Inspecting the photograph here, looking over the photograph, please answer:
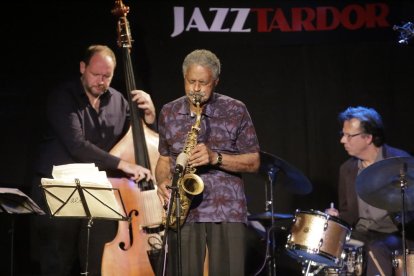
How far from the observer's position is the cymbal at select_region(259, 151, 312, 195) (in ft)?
17.6

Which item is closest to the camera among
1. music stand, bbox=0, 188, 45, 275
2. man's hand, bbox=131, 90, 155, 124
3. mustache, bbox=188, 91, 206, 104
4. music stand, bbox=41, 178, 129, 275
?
mustache, bbox=188, 91, 206, 104

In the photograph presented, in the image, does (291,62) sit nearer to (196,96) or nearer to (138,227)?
(138,227)

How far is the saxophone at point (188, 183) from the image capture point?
372cm

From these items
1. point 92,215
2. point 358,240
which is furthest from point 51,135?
point 358,240

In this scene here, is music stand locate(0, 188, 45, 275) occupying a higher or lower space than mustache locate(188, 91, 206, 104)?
lower

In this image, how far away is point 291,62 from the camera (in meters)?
6.25

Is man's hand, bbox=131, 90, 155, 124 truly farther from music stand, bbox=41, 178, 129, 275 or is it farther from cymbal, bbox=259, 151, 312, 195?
music stand, bbox=41, 178, 129, 275

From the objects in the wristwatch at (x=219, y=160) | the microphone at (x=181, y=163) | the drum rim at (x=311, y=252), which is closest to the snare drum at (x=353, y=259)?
the drum rim at (x=311, y=252)

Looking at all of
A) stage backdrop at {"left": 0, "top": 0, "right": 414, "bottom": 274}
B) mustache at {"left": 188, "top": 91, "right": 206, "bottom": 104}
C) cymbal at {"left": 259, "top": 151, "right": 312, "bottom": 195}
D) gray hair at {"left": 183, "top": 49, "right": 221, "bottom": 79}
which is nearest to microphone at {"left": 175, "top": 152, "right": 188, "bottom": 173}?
mustache at {"left": 188, "top": 91, "right": 206, "bottom": 104}

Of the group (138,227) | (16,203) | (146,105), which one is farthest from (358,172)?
(16,203)

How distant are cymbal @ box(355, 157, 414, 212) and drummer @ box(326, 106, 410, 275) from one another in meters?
0.43

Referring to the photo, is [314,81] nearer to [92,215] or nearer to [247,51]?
[247,51]

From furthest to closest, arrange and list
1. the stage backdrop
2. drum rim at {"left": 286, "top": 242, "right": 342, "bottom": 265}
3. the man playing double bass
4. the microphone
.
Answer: the stage backdrop < the man playing double bass < drum rim at {"left": 286, "top": 242, "right": 342, "bottom": 265} < the microphone

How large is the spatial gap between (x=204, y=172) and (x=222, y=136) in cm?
24
